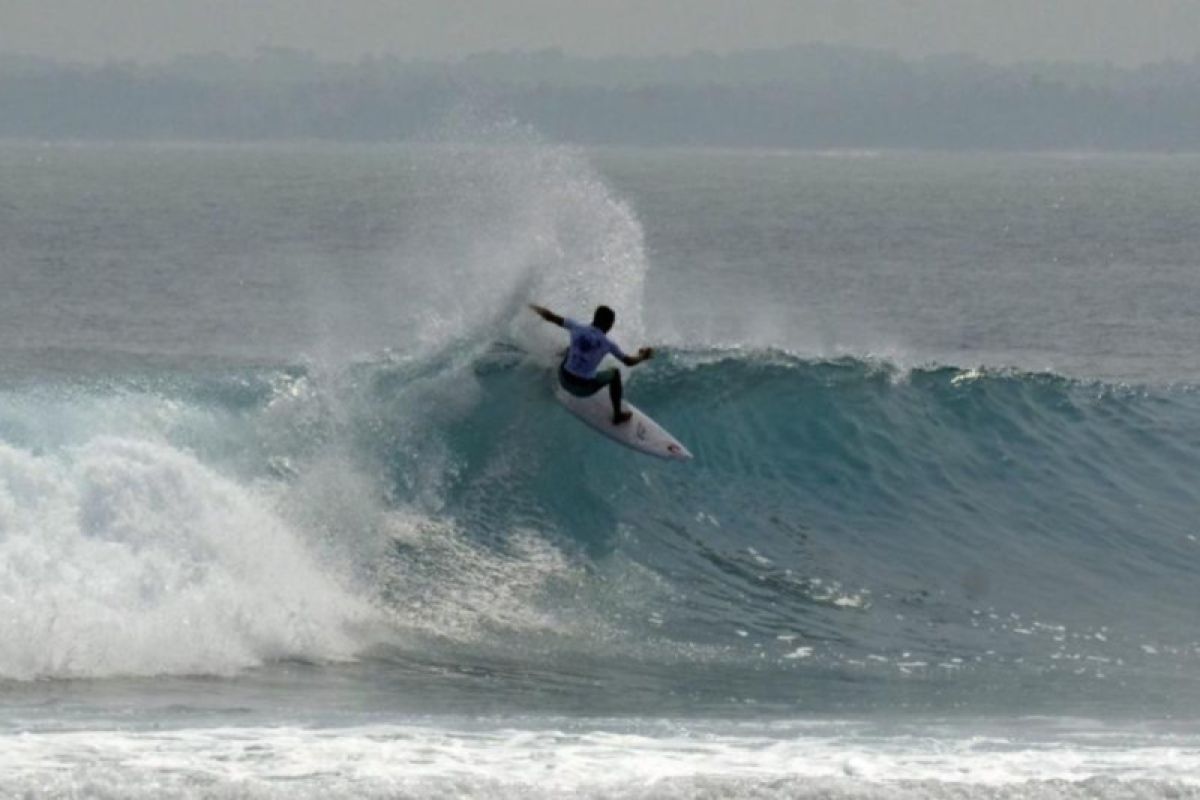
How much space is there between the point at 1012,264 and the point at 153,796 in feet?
185

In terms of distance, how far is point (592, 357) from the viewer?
1981 centimetres

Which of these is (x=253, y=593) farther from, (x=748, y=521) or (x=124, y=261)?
(x=124, y=261)

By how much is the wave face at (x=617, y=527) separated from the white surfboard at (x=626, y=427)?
32.4 inches

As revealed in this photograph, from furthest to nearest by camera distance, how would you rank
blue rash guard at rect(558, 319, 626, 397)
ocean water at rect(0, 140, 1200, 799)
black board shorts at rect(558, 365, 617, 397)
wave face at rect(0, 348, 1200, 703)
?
black board shorts at rect(558, 365, 617, 397) < blue rash guard at rect(558, 319, 626, 397) < wave face at rect(0, 348, 1200, 703) < ocean water at rect(0, 140, 1200, 799)

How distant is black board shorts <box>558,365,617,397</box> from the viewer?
20.3 m

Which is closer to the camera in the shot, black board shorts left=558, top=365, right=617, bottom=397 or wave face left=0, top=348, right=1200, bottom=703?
wave face left=0, top=348, right=1200, bottom=703

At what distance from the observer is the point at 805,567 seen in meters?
→ 20.6

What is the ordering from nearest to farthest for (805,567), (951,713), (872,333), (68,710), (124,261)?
(68,710)
(951,713)
(805,567)
(872,333)
(124,261)

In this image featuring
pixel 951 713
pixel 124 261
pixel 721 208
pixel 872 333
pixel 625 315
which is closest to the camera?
pixel 951 713

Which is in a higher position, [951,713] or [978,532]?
[978,532]

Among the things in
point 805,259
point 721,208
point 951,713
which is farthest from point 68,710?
point 721,208

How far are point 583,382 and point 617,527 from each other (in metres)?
1.89

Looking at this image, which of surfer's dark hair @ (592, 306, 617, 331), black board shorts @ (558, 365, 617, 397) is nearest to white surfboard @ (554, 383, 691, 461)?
black board shorts @ (558, 365, 617, 397)

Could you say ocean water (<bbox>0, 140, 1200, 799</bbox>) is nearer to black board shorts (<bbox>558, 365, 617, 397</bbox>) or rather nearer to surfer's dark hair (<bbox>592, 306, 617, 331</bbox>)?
black board shorts (<bbox>558, 365, 617, 397</bbox>)
